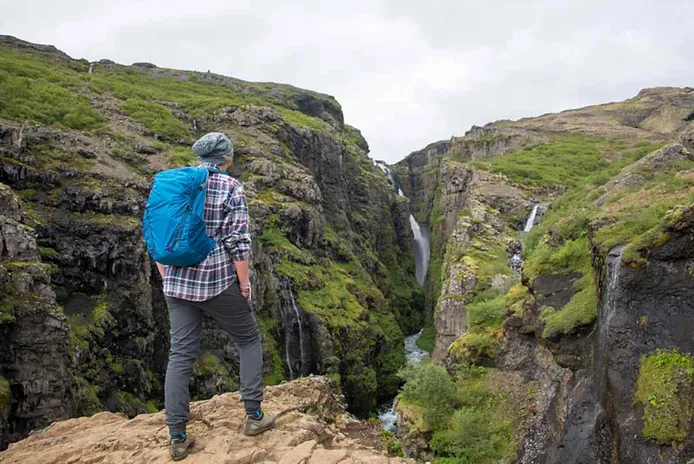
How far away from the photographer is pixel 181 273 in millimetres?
5254

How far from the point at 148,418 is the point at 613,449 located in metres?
9.88

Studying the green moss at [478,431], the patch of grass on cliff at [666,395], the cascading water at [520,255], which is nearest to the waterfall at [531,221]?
the cascading water at [520,255]

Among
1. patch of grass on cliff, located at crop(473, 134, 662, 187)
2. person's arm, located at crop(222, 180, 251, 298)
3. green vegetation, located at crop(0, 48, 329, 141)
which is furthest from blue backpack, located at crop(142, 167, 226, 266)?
green vegetation, located at crop(0, 48, 329, 141)

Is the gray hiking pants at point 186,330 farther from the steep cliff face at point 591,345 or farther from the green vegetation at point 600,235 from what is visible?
the green vegetation at point 600,235

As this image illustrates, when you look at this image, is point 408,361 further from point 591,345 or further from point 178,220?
point 178,220

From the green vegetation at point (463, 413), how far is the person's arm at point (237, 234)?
11.7 metres

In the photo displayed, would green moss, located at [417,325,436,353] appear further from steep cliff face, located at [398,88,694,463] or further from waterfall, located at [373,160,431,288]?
steep cliff face, located at [398,88,694,463]

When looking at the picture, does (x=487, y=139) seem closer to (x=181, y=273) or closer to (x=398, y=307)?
(x=398, y=307)

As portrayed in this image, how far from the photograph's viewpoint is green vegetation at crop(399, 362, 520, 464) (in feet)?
47.6

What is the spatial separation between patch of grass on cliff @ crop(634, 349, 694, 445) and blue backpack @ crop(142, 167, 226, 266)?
994 centimetres

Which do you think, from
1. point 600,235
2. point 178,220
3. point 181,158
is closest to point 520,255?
point 600,235

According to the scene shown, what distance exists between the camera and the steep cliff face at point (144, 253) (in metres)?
25.3

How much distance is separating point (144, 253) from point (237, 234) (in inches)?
1115

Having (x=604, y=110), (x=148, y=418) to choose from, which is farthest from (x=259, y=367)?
(x=604, y=110)
